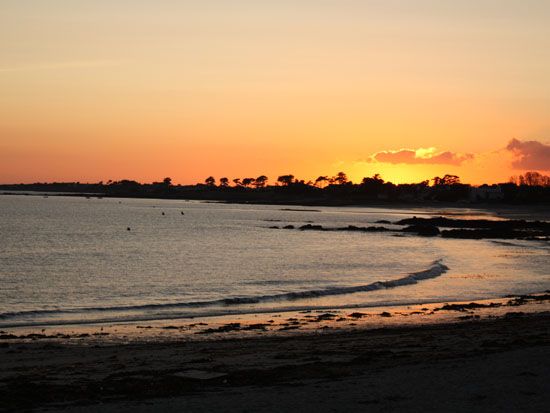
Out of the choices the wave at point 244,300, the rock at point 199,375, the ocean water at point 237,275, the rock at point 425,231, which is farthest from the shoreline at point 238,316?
the rock at point 425,231

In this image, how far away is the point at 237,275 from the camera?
3966 centimetres

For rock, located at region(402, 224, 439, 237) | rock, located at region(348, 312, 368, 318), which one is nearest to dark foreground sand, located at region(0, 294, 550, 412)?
rock, located at region(348, 312, 368, 318)

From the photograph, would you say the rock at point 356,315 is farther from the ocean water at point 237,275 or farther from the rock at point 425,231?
the rock at point 425,231

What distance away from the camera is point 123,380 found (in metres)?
12.6

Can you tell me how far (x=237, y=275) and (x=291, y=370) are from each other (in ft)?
86.6

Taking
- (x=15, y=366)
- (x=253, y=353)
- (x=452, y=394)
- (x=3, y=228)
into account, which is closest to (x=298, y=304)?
(x=253, y=353)

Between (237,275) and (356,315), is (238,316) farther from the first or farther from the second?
(237,275)

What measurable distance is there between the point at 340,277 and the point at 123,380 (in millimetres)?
27129

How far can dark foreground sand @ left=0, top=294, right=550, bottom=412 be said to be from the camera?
10625 mm

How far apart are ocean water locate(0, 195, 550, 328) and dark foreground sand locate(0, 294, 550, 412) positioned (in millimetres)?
7282

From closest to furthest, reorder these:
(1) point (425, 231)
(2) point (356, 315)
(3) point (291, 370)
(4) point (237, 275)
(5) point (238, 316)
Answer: (3) point (291, 370), (2) point (356, 315), (5) point (238, 316), (4) point (237, 275), (1) point (425, 231)

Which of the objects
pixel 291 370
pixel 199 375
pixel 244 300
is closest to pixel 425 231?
pixel 244 300

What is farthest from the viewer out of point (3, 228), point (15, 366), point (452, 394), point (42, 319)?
point (3, 228)

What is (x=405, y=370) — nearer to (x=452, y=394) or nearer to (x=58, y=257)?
(x=452, y=394)
